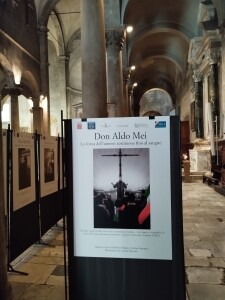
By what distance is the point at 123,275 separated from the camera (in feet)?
7.78

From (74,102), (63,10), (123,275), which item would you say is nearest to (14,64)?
(63,10)

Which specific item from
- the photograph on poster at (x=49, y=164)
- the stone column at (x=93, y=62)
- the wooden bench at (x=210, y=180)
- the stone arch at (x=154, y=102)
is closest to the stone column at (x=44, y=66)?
the wooden bench at (x=210, y=180)

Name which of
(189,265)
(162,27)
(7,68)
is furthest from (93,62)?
(162,27)

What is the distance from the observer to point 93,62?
5.68 meters

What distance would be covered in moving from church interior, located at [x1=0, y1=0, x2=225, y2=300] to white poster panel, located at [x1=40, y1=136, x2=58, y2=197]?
0.14 feet

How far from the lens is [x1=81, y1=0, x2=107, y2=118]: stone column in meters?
5.55

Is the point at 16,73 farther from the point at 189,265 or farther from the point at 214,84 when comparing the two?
the point at 189,265

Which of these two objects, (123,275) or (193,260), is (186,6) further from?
(123,275)

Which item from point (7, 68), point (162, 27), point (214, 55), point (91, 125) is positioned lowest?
point (91, 125)

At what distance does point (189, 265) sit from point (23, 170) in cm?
247

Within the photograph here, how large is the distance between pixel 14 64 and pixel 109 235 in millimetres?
11765

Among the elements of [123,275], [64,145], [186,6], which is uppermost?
[186,6]

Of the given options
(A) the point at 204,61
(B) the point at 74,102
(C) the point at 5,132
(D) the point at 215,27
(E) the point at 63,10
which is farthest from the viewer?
(B) the point at 74,102

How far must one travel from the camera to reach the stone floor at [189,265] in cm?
321
